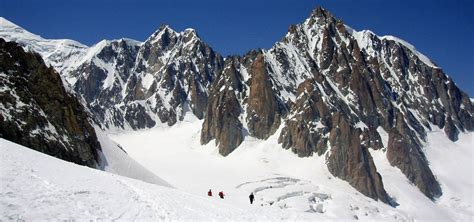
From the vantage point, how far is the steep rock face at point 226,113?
153375 mm

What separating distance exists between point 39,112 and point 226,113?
109 metres

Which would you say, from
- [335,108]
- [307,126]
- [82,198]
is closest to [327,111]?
[335,108]

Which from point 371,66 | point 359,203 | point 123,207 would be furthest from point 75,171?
point 371,66

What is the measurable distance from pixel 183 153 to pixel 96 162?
342 ft

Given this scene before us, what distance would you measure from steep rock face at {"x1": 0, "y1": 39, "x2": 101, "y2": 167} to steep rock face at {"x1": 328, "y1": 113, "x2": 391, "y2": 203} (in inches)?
3022

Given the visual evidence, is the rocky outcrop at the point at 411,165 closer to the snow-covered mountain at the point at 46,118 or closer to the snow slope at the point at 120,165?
the snow slope at the point at 120,165

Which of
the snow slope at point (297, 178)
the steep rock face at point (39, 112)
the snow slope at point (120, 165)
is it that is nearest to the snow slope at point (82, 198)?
the steep rock face at point (39, 112)

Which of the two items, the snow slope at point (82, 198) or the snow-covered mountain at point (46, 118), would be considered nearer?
the snow slope at point (82, 198)

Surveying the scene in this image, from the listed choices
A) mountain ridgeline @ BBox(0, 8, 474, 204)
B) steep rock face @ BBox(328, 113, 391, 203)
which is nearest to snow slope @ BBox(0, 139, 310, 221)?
Result: mountain ridgeline @ BBox(0, 8, 474, 204)

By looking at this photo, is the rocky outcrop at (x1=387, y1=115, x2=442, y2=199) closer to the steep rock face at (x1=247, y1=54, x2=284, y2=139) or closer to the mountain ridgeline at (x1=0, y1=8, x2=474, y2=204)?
the mountain ridgeline at (x1=0, y1=8, x2=474, y2=204)

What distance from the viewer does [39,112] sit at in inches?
2012

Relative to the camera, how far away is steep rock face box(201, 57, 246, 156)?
503 ft

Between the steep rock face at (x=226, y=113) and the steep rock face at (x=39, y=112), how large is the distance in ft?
309

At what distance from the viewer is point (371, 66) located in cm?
19275
